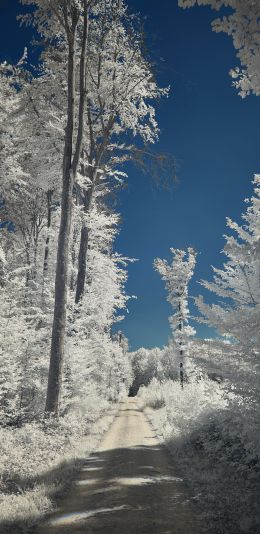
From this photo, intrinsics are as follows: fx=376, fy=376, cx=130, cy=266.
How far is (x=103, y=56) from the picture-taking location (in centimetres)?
1652

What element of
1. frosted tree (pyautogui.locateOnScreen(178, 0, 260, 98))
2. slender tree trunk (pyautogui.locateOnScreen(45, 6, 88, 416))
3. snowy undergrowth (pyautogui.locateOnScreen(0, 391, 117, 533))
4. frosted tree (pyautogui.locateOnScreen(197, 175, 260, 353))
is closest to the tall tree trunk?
slender tree trunk (pyautogui.locateOnScreen(45, 6, 88, 416))

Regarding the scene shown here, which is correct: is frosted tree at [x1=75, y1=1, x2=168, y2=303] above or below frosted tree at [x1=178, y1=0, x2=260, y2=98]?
above

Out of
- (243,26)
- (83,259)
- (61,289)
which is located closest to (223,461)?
(61,289)

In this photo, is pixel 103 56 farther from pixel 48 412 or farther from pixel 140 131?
pixel 48 412

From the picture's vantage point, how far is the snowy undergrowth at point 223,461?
5.54m

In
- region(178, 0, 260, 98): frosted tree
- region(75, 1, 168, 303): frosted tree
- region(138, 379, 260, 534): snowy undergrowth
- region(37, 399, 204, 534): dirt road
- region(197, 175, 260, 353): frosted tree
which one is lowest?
region(37, 399, 204, 534): dirt road

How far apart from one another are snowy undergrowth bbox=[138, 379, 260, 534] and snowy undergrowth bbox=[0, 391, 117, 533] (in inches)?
102

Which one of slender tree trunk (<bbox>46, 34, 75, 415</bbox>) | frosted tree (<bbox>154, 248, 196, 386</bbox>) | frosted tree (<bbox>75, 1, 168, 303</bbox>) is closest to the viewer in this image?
slender tree trunk (<bbox>46, 34, 75, 415</bbox>)

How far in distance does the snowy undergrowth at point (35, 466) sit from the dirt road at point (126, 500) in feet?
0.93

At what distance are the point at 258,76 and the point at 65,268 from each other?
29.5 ft

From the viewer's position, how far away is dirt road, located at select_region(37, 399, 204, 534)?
524cm

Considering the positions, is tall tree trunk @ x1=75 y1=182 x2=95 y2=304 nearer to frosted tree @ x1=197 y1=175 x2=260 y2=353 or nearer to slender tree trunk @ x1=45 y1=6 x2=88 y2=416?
slender tree trunk @ x1=45 y1=6 x2=88 y2=416

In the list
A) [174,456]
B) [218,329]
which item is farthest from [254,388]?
[174,456]

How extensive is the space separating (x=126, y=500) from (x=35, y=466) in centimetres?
260
